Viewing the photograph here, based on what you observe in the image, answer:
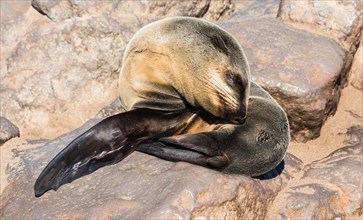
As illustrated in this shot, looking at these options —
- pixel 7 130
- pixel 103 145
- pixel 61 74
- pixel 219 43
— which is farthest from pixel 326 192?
pixel 61 74

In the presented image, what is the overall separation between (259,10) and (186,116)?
10.1 ft

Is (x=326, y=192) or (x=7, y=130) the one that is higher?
(x=7, y=130)

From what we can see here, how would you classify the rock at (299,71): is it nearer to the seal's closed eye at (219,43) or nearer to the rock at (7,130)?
the seal's closed eye at (219,43)

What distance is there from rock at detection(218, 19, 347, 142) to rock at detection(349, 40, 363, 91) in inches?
9.8

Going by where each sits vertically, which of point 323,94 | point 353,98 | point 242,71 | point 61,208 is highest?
point 242,71

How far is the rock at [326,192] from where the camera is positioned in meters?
4.16

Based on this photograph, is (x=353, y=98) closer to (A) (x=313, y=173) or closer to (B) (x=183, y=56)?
(A) (x=313, y=173)

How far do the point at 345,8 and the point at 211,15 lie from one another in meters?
1.66

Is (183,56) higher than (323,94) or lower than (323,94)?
higher

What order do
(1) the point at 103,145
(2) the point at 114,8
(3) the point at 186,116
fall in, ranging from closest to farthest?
(1) the point at 103,145 < (3) the point at 186,116 < (2) the point at 114,8

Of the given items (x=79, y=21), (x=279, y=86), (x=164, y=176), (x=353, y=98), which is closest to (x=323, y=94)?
(x=279, y=86)

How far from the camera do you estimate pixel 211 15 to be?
7.12 meters

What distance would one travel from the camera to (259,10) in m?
6.99

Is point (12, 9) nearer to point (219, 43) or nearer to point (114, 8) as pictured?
point (114, 8)
